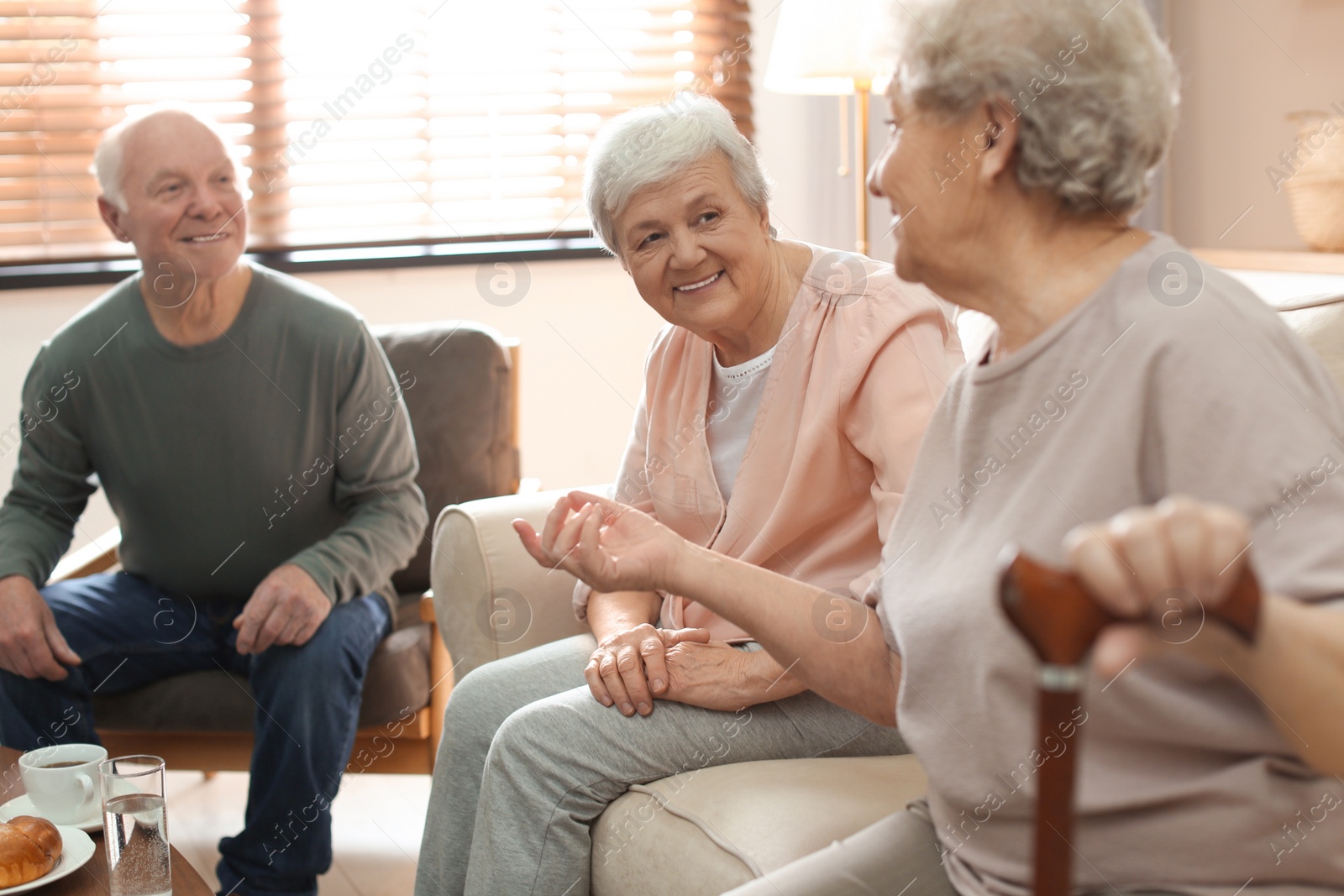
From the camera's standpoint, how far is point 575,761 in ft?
4.04

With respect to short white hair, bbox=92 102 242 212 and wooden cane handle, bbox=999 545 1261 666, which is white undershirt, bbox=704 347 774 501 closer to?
wooden cane handle, bbox=999 545 1261 666

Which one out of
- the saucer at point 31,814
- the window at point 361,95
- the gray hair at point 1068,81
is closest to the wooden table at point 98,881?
the saucer at point 31,814

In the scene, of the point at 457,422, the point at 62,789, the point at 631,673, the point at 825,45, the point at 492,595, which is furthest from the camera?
the point at 825,45

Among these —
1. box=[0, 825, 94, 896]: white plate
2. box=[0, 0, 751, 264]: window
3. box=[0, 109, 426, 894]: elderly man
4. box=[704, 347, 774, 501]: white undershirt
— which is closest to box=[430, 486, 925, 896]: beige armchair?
box=[704, 347, 774, 501]: white undershirt

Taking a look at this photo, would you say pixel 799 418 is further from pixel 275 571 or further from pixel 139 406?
pixel 139 406

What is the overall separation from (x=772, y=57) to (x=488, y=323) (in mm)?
1101

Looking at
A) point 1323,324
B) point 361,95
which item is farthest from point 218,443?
point 1323,324

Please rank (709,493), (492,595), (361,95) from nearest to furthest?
(709,493) < (492,595) < (361,95)

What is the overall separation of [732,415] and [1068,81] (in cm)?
69

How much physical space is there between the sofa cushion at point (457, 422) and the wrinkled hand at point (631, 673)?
93 cm

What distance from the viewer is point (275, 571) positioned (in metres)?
1.75

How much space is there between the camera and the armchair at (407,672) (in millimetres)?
1805

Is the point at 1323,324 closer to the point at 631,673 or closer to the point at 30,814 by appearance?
the point at 631,673

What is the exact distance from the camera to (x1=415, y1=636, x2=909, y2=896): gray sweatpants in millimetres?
1223
